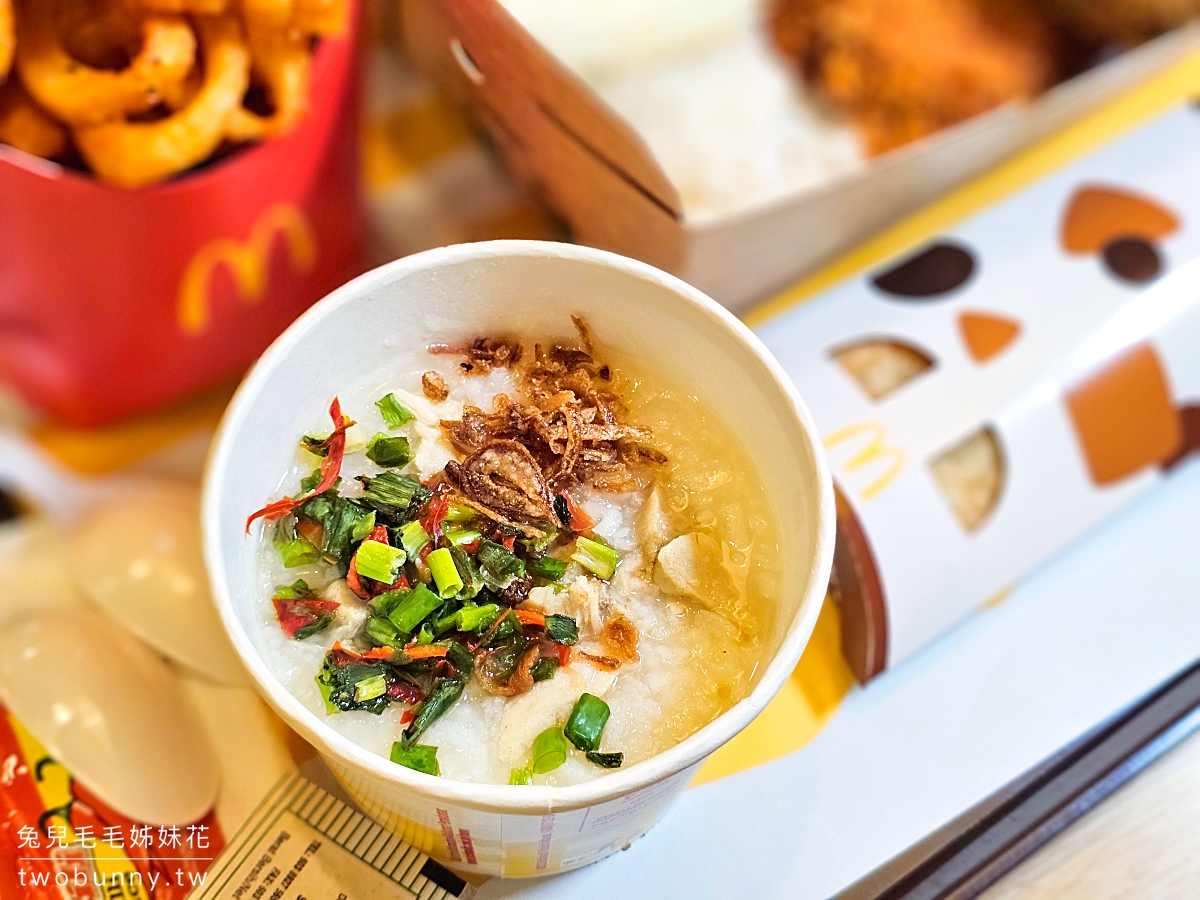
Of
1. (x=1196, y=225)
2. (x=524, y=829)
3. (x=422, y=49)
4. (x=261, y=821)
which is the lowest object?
(x=261, y=821)

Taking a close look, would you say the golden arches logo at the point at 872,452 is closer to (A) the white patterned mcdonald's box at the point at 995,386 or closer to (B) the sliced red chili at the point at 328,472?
(A) the white patterned mcdonald's box at the point at 995,386

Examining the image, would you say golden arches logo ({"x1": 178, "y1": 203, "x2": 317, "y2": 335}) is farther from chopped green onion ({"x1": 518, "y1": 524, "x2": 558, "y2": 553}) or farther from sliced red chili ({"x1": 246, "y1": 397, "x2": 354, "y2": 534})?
chopped green onion ({"x1": 518, "y1": 524, "x2": 558, "y2": 553})

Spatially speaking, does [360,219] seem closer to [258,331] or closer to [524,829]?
[258,331]

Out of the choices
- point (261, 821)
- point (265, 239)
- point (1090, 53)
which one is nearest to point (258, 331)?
point (265, 239)

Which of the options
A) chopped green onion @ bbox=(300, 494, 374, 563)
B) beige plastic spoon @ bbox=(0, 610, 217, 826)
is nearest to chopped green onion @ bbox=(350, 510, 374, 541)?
chopped green onion @ bbox=(300, 494, 374, 563)

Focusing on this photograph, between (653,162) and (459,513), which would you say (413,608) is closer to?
(459,513)

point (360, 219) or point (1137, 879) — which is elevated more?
point (360, 219)

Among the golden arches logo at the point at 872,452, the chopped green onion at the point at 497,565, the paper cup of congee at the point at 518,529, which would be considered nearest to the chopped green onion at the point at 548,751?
the paper cup of congee at the point at 518,529
